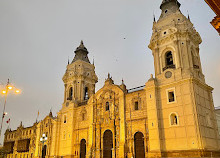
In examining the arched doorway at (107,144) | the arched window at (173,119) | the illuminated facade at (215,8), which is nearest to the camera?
the illuminated facade at (215,8)

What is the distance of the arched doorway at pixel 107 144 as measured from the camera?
32.2m

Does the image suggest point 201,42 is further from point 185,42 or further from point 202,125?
point 202,125

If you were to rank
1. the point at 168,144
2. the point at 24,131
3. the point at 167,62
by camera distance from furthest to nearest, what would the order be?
1. the point at 24,131
2. the point at 167,62
3. the point at 168,144

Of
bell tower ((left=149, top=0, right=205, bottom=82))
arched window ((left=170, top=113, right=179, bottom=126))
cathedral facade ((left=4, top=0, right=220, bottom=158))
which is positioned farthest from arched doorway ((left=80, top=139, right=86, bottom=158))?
bell tower ((left=149, top=0, right=205, bottom=82))

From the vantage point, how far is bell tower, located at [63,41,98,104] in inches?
1646

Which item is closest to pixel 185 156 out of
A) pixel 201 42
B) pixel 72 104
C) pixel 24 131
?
pixel 201 42

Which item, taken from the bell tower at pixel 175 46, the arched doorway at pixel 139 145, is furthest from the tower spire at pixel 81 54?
the arched doorway at pixel 139 145

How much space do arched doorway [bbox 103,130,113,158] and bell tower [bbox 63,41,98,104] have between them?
1016cm

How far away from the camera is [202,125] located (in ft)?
81.6

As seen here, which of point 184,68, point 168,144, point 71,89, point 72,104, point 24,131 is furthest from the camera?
point 24,131

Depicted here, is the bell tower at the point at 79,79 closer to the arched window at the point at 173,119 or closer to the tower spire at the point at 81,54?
the tower spire at the point at 81,54

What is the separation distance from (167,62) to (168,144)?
37.9ft

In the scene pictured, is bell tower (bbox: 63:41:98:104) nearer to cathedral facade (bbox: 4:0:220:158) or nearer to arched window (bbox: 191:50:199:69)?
cathedral facade (bbox: 4:0:220:158)

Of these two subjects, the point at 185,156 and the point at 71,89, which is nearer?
the point at 185,156
